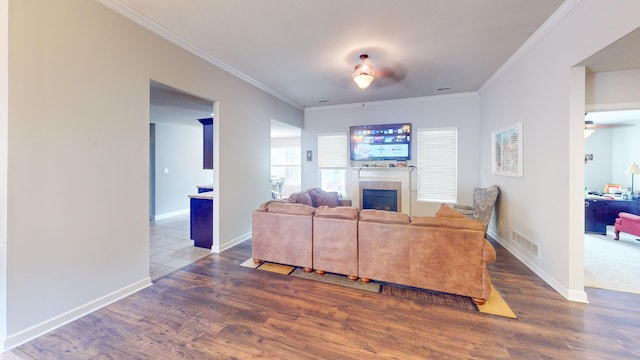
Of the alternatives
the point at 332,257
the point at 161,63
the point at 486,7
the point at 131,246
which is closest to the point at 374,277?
the point at 332,257

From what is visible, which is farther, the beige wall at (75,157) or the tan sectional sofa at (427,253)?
the tan sectional sofa at (427,253)

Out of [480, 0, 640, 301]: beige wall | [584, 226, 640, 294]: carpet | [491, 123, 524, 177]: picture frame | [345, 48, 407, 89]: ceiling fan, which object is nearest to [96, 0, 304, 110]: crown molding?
[345, 48, 407, 89]: ceiling fan

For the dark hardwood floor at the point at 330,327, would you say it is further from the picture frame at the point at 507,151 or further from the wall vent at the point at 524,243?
the picture frame at the point at 507,151

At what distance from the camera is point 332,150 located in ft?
20.5

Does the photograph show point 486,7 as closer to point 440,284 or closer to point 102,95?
point 440,284

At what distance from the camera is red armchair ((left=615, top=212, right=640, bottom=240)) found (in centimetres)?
384

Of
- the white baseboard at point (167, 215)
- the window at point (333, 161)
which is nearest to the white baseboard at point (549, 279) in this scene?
the window at point (333, 161)

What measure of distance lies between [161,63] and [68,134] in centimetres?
128

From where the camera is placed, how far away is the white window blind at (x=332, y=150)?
615 cm

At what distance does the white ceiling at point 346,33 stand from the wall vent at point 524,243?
2517 millimetres

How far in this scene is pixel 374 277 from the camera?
274cm

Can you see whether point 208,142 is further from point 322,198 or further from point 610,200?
point 610,200

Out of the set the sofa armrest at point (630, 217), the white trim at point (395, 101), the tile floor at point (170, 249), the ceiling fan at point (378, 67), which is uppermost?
the white trim at point (395, 101)

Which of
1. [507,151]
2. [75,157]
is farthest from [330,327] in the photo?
[507,151]
